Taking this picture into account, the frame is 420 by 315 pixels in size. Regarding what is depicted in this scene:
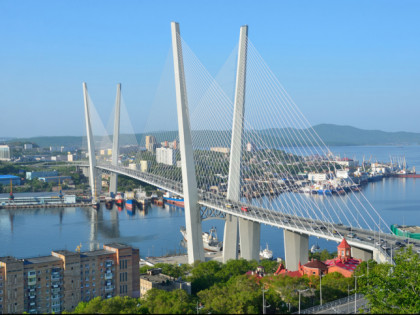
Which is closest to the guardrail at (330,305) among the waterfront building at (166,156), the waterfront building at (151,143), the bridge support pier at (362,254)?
the bridge support pier at (362,254)

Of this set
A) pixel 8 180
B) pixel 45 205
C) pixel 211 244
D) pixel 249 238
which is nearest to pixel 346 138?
pixel 8 180

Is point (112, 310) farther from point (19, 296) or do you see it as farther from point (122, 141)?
point (122, 141)

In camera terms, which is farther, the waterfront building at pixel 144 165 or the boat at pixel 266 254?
the waterfront building at pixel 144 165

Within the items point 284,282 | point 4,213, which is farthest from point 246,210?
point 4,213

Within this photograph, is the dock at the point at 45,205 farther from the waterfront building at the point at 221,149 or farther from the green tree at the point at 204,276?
the green tree at the point at 204,276

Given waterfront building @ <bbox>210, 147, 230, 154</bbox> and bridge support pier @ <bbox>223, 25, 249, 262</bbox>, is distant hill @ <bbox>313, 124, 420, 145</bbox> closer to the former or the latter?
waterfront building @ <bbox>210, 147, 230, 154</bbox>
